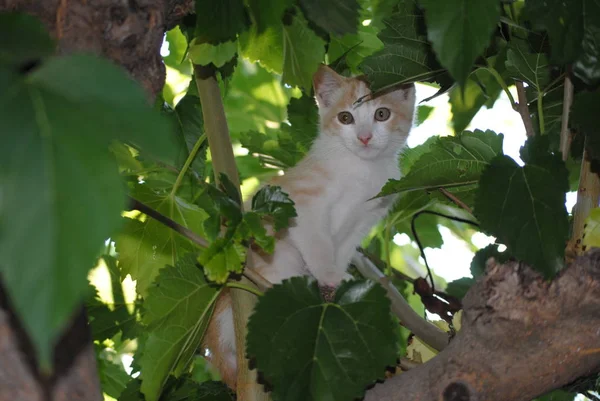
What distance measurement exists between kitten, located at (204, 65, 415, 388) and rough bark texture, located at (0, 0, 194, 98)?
0.86 meters

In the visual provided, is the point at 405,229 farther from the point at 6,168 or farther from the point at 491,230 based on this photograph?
the point at 6,168

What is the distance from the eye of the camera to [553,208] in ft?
2.93

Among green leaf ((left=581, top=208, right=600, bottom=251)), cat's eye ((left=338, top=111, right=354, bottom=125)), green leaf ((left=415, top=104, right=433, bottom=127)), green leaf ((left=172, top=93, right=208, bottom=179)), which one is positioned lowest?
green leaf ((left=581, top=208, right=600, bottom=251))

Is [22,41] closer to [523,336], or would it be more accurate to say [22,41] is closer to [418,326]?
[523,336]

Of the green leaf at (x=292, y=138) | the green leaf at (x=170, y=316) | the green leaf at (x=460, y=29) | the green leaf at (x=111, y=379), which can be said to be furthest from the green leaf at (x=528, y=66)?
the green leaf at (x=111, y=379)

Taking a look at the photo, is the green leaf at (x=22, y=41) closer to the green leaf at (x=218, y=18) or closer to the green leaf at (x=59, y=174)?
the green leaf at (x=59, y=174)

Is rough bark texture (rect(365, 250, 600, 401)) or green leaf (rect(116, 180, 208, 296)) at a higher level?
green leaf (rect(116, 180, 208, 296))

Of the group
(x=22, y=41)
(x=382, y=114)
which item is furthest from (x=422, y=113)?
(x=22, y=41)

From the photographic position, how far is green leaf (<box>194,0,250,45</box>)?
1004mm

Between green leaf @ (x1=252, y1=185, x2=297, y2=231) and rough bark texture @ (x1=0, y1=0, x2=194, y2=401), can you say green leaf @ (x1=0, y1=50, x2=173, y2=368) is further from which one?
green leaf @ (x1=252, y1=185, x2=297, y2=231)

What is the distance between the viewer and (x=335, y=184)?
6.64 feet

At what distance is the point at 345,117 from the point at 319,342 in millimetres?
1337

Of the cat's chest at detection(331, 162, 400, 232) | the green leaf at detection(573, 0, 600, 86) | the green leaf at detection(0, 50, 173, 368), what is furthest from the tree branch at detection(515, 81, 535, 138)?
the cat's chest at detection(331, 162, 400, 232)

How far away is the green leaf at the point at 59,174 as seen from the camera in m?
0.39
